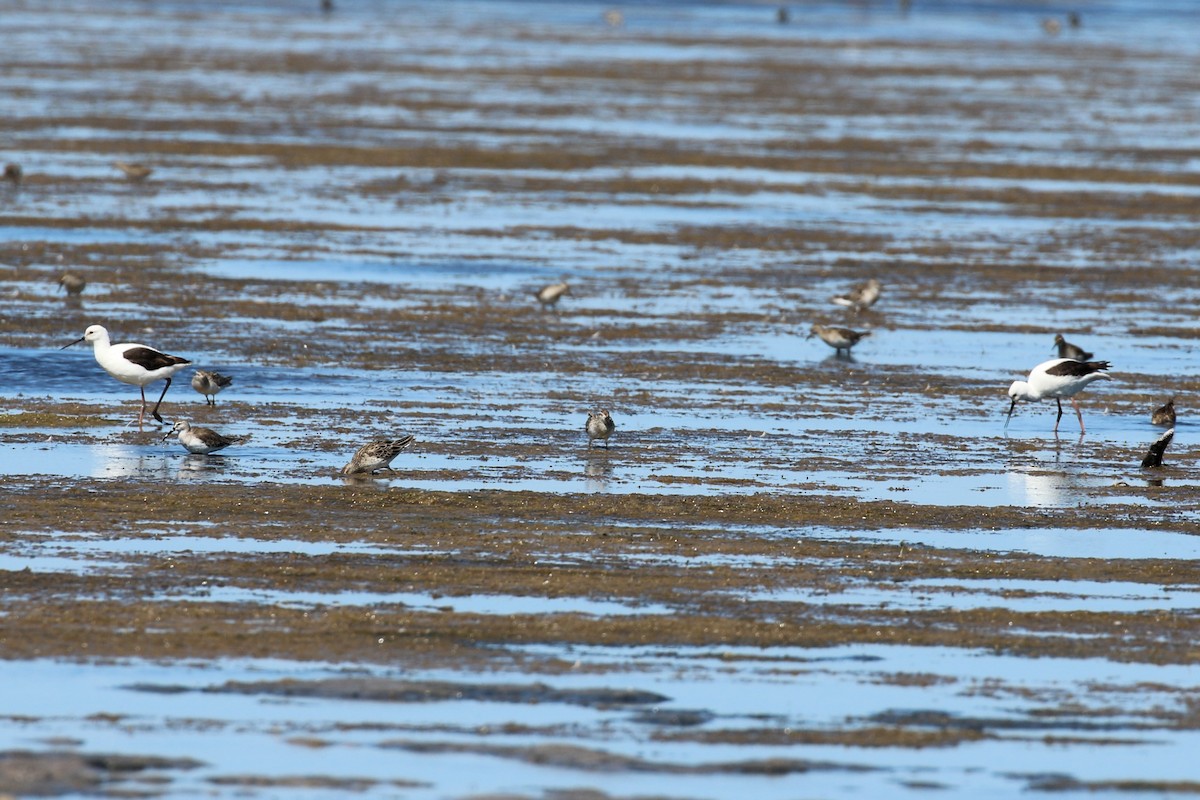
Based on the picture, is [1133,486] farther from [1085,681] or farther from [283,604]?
[283,604]

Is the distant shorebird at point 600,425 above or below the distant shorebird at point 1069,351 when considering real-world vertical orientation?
above

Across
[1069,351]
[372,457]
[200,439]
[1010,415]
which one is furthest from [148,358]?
[1069,351]

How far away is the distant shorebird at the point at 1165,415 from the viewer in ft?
60.8

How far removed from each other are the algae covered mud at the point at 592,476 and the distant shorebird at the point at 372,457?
0.28 metres

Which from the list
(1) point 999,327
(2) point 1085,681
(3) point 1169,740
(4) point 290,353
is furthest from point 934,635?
(1) point 999,327

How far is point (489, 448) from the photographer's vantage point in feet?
55.2

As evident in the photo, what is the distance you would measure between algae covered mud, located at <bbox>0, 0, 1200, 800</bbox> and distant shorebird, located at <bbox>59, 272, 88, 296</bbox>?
306 millimetres

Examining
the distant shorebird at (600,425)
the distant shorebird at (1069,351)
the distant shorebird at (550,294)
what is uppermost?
the distant shorebird at (600,425)

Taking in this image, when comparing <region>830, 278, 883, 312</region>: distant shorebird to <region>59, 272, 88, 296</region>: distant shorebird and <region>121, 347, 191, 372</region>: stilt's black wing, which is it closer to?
<region>59, 272, 88, 296</region>: distant shorebird

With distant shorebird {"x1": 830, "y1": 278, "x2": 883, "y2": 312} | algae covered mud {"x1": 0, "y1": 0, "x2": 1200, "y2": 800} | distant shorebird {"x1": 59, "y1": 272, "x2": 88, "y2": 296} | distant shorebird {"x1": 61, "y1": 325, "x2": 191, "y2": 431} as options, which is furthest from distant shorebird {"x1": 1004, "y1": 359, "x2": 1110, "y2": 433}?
distant shorebird {"x1": 59, "y1": 272, "x2": 88, "y2": 296}

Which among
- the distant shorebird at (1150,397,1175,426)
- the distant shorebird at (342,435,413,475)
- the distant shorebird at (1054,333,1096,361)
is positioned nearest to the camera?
the distant shorebird at (342,435,413,475)

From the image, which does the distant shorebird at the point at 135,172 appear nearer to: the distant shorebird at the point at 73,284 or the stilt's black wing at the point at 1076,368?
the distant shorebird at the point at 73,284

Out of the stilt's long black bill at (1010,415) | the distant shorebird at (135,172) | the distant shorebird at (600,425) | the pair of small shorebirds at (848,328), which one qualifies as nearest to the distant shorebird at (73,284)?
the pair of small shorebirds at (848,328)

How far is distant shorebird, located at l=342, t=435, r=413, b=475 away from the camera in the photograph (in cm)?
1521
